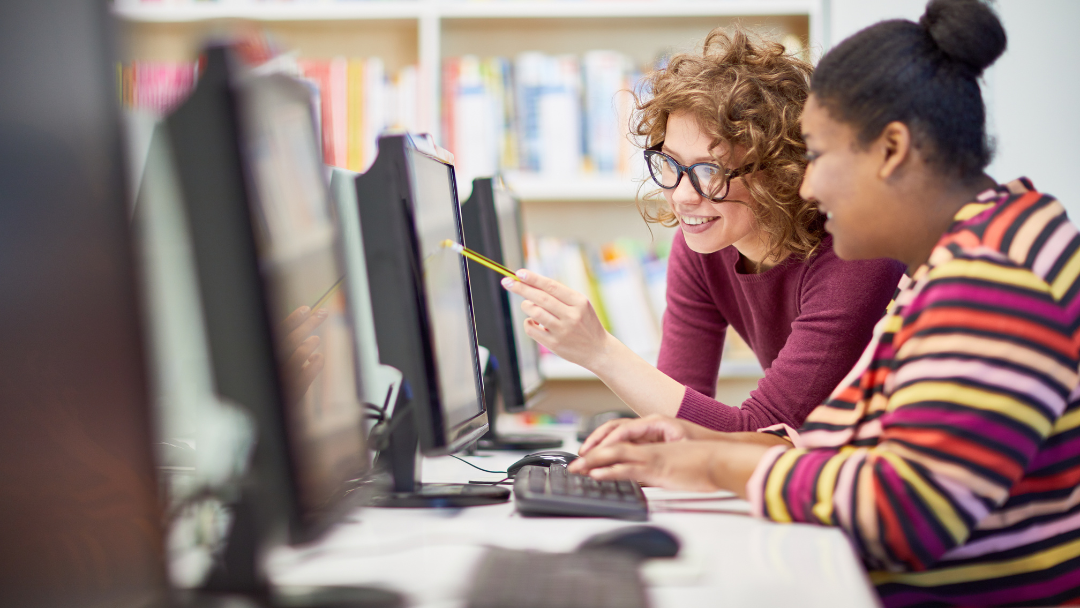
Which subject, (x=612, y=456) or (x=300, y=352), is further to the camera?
(x=612, y=456)

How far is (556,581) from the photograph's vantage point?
52 cm

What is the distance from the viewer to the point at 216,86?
447 mm

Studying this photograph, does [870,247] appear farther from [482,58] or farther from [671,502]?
[482,58]

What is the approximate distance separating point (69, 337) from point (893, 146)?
715 mm

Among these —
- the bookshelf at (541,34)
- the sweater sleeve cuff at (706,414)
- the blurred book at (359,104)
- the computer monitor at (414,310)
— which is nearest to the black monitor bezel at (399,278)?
the computer monitor at (414,310)

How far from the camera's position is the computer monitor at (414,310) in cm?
77

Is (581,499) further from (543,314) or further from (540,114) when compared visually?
(540,114)

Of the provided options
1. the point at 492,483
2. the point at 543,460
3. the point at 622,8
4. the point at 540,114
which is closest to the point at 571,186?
the point at 540,114

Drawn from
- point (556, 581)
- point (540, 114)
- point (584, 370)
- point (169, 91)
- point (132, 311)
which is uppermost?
point (540, 114)

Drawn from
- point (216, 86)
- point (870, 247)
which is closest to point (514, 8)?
point (870, 247)

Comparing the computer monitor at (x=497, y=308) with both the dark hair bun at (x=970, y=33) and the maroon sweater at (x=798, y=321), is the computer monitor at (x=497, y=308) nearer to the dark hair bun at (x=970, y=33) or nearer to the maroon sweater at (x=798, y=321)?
the maroon sweater at (x=798, y=321)

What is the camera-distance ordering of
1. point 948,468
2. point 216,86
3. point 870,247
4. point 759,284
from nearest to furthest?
point 216,86 < point 948,468 < point 870,247 < point 759,284

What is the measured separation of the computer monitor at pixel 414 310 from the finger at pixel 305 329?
17cm

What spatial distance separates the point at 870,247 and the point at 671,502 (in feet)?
1.16
